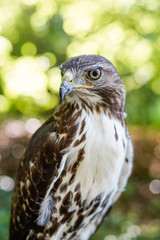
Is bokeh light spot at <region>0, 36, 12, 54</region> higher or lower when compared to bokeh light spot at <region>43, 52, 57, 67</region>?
higher

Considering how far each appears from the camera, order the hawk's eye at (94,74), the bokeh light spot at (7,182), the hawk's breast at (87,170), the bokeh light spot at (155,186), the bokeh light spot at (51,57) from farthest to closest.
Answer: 1. the bokeh light spot at (51,57)
2. the bokeh light spot at (155,186)
3. the bokeh light spot at (7,182)
4. the hawk's breast at (87,170)
5. the hawk's eye at (94,74)

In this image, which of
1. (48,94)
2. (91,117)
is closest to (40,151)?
(91,117)

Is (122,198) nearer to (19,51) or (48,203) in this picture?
(19,51)

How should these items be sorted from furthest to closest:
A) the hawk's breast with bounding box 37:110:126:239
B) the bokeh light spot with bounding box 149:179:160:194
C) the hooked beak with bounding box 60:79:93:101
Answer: the bokeh light spot with bounding box 149:179:160:194, the hawk's breast with bounding box 37:110:126:239, the hooked beak with bounding box 60:79:93:101

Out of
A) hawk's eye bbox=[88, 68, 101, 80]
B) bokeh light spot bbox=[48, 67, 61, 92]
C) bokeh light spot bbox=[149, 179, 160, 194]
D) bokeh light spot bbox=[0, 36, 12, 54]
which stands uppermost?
bokeh light spot bbox=[0, 36, 12, 54]

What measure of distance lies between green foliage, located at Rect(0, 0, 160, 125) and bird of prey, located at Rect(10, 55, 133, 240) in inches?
154

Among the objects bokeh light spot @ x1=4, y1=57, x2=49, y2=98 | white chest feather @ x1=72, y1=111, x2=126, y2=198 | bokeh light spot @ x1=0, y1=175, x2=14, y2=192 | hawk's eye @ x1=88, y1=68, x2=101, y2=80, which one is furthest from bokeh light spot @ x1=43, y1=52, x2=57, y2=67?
hawk's eye @ x1=88, y1=68, x2=101, y2=80

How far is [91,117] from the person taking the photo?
2.23 meters

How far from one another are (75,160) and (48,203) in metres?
0.35

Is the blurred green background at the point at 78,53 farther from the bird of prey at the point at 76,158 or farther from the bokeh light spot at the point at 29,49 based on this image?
the bird of prey at the point at 76,158

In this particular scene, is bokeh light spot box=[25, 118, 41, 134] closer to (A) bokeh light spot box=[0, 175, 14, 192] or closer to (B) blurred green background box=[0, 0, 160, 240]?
(B) blurred green background box=[0, 0, 160, 240]

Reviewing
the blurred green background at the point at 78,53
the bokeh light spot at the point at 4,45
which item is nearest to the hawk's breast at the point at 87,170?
the blurred green background at the point at 78,53

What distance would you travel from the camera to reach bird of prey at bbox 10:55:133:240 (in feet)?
6.99

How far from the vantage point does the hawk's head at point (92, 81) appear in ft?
6.50
